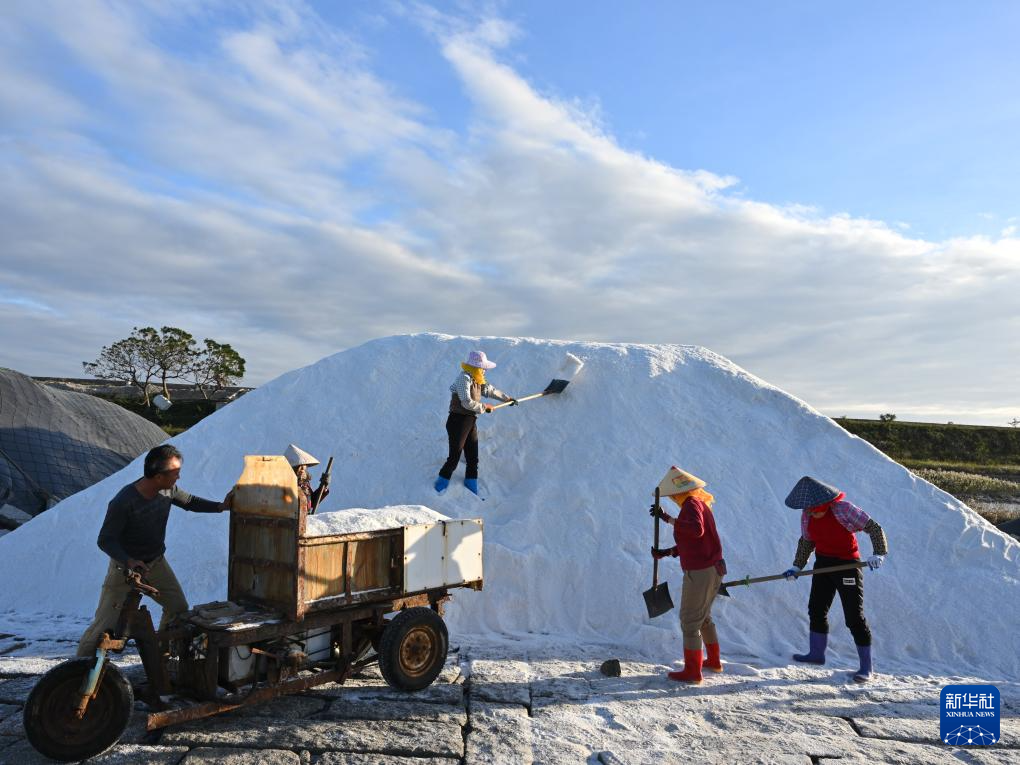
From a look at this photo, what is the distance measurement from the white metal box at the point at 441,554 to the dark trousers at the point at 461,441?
9.06 ft

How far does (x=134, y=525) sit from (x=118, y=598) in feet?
1.52

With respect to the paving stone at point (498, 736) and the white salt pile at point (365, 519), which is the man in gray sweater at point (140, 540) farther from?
the paving stone at point (498, 736)

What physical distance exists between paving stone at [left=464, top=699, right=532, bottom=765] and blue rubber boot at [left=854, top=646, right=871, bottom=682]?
2857 mm

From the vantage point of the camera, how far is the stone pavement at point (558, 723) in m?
4.14

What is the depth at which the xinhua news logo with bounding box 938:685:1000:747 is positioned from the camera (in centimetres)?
468

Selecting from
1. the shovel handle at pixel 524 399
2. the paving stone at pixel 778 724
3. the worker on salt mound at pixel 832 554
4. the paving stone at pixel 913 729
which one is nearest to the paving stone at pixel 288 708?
the paving stone at pixel 778 724

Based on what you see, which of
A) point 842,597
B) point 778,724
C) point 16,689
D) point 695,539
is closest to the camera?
point 778,724

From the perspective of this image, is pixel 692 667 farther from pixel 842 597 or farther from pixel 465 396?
pixel 465 396

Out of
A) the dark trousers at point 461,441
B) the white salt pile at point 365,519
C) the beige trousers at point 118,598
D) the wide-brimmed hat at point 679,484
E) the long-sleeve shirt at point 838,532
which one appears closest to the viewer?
the beige trousers at point 118,598

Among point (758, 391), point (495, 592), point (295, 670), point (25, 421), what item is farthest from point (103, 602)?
point (25, 421)

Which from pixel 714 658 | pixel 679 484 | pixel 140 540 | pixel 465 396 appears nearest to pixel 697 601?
pixel 714 658

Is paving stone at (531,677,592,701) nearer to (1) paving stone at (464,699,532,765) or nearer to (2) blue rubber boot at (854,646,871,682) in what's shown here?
(1) paving stone at (464,699,532,765)

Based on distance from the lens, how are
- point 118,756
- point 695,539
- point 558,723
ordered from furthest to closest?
point 695,539 < point 558,723 < point 118,756

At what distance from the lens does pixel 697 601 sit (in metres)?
5.66
